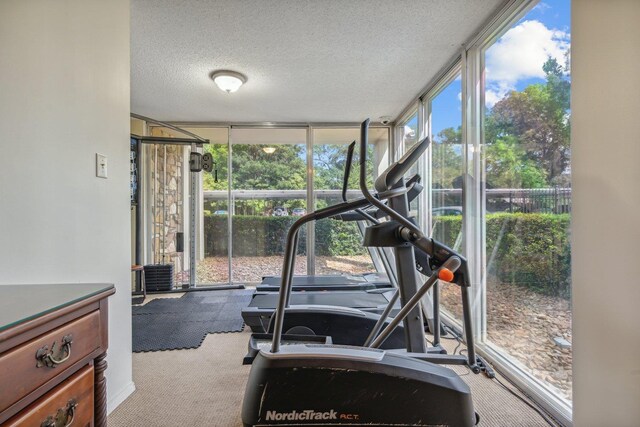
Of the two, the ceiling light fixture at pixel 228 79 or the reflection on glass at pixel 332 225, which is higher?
the ceiling light fixture at pixel 228 79

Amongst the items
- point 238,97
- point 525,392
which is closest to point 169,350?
point 525,392

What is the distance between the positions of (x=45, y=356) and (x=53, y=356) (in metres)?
0.03

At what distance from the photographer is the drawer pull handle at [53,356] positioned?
30.1 inches

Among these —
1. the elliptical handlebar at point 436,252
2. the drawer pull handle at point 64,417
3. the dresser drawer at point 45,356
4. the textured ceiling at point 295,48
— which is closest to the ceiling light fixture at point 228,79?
the textured ceiling at point 295,48

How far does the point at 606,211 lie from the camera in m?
1.18

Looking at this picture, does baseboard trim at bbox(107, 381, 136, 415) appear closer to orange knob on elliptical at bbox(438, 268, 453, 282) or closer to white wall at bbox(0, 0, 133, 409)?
white wall at bbox(0, 0, 133, 409)

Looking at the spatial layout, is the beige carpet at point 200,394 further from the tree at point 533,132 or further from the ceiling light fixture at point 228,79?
the ceiling light fixture at point 228,79

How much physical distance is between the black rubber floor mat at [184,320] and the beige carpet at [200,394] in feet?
0.68

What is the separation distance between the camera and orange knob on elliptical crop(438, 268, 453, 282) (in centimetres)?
127

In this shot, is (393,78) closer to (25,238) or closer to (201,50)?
(201,50)

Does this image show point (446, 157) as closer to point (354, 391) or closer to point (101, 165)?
point (354, 391)

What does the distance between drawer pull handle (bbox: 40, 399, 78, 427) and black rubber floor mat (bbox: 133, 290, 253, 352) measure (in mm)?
1616

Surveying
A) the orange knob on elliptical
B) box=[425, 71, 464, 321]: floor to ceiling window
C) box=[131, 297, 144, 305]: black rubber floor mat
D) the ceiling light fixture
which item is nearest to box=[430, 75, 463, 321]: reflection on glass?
box=[425, 71, 464, 321]: floor to ceiling window

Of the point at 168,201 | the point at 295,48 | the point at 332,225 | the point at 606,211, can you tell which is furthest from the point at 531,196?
the point at 168,201
